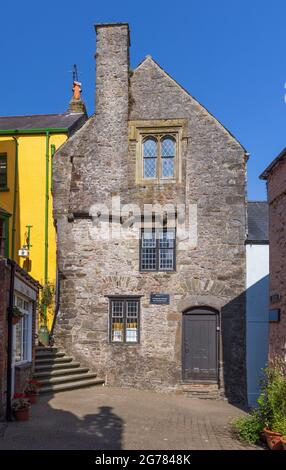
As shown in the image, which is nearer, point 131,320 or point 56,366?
point 56,366

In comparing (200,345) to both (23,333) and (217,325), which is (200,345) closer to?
(217,325)

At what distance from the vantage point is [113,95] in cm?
1791

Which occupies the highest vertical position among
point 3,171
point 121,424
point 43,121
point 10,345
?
point 43,121

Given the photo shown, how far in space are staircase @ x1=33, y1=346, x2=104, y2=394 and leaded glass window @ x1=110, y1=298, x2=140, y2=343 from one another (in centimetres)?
138

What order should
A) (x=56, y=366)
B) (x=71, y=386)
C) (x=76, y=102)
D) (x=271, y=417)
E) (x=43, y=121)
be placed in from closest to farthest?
(x=271, y=417), (x=71, y=386), (x=56, y=366), (x=43, y=121), (x=76, y=102)

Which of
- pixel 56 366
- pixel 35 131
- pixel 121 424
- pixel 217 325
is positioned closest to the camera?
pixel 121 424

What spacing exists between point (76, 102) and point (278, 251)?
45.2 feet

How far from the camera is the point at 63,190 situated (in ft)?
58.7

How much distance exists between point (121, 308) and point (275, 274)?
662cm

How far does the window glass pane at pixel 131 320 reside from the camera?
671 inches

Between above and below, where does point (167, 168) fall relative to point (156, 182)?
above

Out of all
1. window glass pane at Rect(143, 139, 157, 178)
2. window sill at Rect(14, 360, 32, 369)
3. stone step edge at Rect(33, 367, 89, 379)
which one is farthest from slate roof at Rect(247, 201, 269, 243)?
window sill at Rect(14, 360, 32, 369)

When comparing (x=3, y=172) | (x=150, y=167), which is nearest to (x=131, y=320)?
(x=150, y=167)
